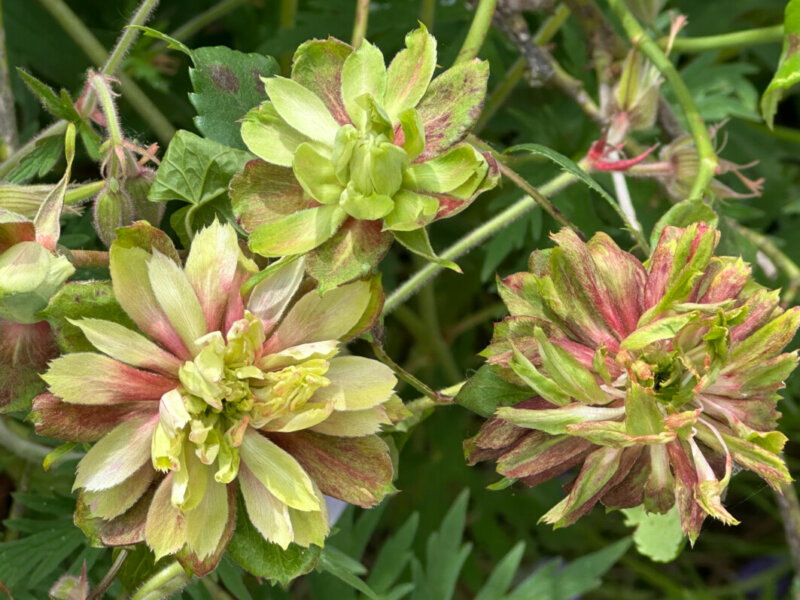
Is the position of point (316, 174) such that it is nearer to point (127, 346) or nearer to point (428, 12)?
point (127, 346)

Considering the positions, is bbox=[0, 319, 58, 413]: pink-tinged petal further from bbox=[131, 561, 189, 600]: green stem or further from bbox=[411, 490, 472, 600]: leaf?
bbox=[411, 490, 472, 600]: leaf

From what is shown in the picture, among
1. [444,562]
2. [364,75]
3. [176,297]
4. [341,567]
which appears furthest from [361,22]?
[444,562]

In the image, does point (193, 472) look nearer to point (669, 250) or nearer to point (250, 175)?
point (250, 175)

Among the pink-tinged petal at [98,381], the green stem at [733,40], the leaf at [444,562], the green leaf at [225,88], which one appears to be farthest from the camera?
the leaf at [444,562]

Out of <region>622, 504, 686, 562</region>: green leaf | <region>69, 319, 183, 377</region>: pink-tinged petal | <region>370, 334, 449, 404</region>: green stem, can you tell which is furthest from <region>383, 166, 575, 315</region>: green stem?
<region>622, 504, 686, 562</region>: green leaf

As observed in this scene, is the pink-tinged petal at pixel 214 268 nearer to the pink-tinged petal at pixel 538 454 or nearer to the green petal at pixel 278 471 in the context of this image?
the green petal at pixel 278 471

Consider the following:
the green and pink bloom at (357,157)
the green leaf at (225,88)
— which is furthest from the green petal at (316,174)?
the green leaf at (225,88)
